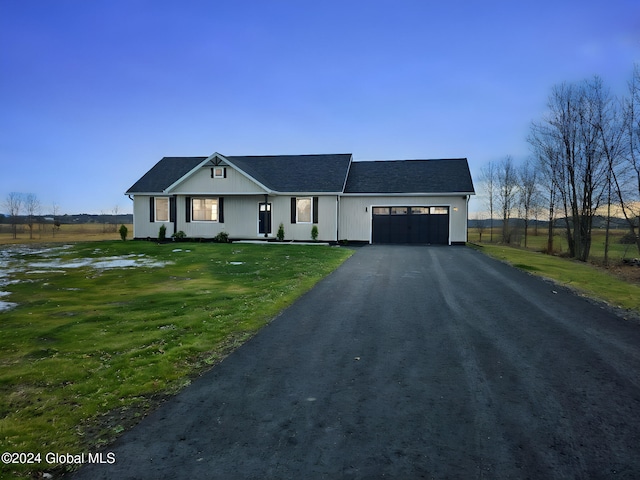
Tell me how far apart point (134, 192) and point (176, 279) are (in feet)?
59.7

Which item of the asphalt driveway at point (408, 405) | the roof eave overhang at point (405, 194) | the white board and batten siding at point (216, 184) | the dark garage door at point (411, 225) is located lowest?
the asphalt driveway at point (408, 405)

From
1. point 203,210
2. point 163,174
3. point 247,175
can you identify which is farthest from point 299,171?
point 163,174

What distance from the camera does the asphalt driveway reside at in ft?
9.13

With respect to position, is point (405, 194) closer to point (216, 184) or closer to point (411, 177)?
point (411, 177)

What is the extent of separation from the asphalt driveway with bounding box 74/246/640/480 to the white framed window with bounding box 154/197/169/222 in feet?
73.9

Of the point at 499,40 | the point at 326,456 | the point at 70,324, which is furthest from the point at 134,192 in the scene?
the point at 499,40

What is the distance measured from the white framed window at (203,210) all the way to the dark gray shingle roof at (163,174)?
3191 millimetres

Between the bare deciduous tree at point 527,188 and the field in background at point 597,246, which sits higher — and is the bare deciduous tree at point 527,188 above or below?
above

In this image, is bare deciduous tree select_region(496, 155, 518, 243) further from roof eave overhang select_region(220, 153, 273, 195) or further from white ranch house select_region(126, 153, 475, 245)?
roof eave overhang select_region(220, 153, 273, 195)

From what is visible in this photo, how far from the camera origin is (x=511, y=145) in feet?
129

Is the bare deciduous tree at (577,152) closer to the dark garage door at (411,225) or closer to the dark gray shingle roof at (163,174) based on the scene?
the dark garage door at (411,225)

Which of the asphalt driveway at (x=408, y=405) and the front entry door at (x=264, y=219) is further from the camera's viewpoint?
the front entry door at (x=264, y=219)

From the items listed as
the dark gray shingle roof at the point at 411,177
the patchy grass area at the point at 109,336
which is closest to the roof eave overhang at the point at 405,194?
the dark gray shingle roof at the point at 411,177

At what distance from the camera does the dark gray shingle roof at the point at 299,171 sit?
2503cm
